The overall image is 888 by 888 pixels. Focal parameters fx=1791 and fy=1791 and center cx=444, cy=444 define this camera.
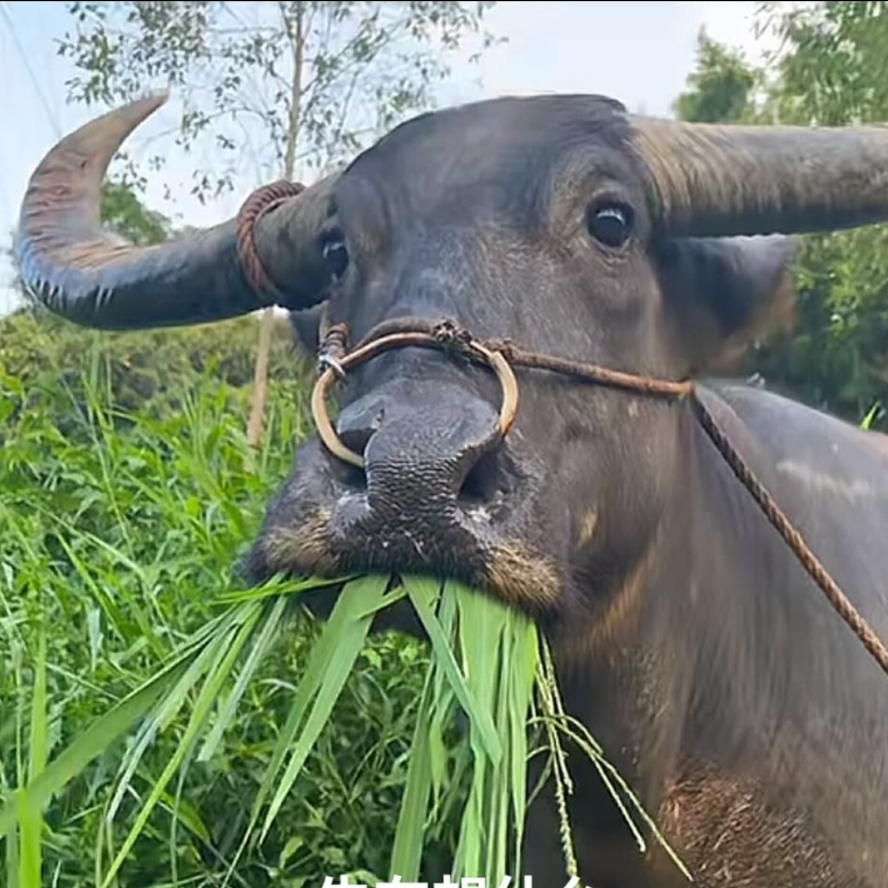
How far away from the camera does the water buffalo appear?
211cm

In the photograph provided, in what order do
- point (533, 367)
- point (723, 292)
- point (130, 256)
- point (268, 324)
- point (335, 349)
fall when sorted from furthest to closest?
point (268, 324), point (130, 256), point (723, 292), point (335, 349), point (533, 367)

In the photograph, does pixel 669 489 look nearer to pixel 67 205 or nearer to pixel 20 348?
pixel 67 205

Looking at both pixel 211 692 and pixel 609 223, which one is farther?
pixel 609 223

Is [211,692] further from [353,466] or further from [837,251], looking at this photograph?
[837,251]

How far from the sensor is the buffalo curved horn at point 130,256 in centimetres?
281

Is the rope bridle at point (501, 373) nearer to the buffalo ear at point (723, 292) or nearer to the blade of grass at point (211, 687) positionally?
the buffalo ear at point (723, 292)

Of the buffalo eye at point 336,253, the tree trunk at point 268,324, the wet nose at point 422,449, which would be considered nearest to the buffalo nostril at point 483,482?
the wet nose at point 422,449

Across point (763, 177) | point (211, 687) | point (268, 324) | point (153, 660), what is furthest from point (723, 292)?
point (268, 324)

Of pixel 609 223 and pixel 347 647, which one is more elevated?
pixel 609 223

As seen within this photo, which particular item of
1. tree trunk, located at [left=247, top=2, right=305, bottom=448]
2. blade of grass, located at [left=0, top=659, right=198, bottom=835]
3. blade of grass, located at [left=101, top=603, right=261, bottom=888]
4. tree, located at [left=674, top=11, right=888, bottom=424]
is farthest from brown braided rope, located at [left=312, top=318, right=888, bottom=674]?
tree, located at [left=674, top=11, right=888, bottom=424]

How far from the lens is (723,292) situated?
272cm

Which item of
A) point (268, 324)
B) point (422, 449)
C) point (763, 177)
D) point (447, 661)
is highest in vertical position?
point (763, 177)

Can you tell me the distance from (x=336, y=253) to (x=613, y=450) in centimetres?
51

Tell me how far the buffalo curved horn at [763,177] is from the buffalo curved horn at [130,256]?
1.71 feet
